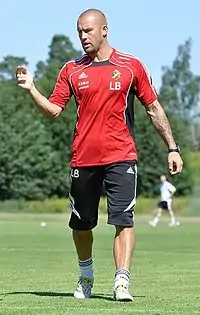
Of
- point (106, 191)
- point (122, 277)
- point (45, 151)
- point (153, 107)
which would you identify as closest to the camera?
point (122, 277)

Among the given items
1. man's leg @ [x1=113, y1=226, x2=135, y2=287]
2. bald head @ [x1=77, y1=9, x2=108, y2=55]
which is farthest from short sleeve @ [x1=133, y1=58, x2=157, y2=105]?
man's leg @ [x1=113, y1=226, x2=135, y2=287]

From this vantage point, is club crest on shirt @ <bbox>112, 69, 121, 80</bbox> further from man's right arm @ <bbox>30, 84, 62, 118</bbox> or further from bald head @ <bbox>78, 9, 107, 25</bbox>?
man's right arm @ <bbox>30, 84, 62, 118</bbox>

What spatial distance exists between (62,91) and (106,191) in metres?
1.01

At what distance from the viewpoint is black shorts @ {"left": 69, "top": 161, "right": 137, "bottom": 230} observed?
372 inches

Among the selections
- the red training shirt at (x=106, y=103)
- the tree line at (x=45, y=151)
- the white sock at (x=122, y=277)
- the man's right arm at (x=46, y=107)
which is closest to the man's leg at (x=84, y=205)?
the red training shirt at (x=106, y=103)

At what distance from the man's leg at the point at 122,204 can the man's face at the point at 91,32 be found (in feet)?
3.47

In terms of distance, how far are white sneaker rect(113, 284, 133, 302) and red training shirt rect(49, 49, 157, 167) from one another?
43.8 inches

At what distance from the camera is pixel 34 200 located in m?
83.1

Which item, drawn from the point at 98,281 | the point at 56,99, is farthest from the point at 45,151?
the point at 56,99

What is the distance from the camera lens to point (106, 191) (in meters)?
9.45

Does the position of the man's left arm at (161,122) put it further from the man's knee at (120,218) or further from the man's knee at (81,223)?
the man's knee at (81,223)

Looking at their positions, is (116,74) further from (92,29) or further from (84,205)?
(84,205)

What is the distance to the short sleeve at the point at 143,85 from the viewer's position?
947 centimetres

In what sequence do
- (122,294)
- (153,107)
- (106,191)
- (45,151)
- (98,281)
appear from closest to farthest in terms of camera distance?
(122,294)
(106,191)
(153,107)
(98,281)
(45,151)
